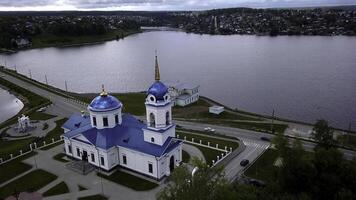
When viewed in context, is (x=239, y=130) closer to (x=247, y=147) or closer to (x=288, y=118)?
(x=247, y=147)

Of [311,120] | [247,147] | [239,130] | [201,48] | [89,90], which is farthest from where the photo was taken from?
[201,48]

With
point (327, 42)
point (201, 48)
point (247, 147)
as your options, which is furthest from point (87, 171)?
point (327, 42)

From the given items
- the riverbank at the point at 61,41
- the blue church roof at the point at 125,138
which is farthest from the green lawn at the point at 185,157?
the riverbank at the point at 61,41

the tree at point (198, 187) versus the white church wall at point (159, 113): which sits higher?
the white church wall at point (159, 113)

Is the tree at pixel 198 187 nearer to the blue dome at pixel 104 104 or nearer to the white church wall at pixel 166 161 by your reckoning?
the white church wall at pixel 166 161

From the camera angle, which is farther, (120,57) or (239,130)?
(120,57)

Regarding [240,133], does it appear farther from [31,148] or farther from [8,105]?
[8,105]

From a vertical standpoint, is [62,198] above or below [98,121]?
below

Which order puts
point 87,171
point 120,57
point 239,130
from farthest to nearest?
point 120,57
point 239,130
point 87,171
